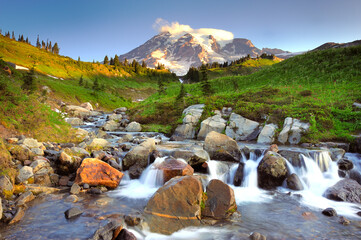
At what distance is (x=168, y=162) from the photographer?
10812 mm

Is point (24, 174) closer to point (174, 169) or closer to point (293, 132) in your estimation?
point (174, 169)

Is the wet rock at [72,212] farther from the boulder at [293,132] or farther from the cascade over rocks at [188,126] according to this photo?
the boulder at [293,132]

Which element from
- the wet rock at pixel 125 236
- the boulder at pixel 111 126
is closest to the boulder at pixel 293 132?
the wet rock at pixel 125 236

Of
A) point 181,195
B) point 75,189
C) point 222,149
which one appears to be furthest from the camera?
point 222,149

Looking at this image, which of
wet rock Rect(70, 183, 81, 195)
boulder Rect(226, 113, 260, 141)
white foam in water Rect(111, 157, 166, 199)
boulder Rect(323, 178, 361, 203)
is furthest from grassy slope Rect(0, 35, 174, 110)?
boulder Rect(323, 178, 361, 203)

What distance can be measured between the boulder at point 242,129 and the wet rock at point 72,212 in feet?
49.9

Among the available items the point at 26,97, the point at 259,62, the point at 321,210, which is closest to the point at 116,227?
the point at 321,210

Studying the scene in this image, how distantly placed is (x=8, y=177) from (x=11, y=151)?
228cm

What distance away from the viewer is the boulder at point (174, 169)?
970 cm

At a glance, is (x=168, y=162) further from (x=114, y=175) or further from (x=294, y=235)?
(x=294, y=235)

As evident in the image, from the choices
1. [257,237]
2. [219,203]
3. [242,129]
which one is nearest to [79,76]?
[242,129]

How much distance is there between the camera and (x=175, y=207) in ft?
22.2

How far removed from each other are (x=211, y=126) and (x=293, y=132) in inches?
294

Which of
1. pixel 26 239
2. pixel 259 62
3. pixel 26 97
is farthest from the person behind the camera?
pixel 259 62
